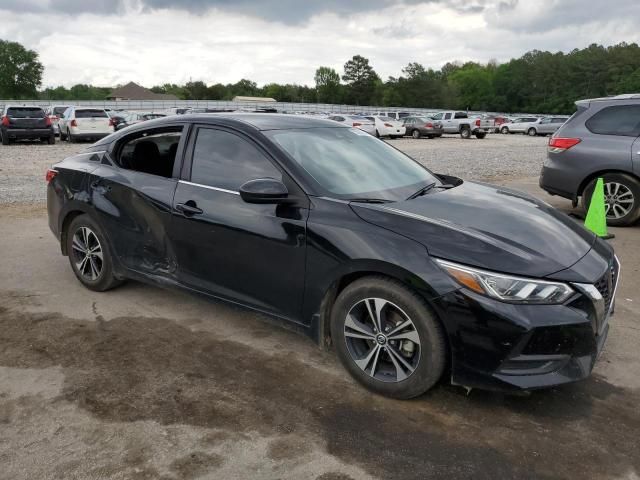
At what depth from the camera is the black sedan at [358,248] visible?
2.96m

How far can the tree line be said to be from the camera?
9262 centimetres

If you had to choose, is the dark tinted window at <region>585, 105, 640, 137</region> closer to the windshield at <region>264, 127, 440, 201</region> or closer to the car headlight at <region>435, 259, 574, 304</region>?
the windshield at <region>264, 127, 440, 201</region>

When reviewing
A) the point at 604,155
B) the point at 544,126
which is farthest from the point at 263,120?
the point at 544,126

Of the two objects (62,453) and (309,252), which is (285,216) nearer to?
(309,252)

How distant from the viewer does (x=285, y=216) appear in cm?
356

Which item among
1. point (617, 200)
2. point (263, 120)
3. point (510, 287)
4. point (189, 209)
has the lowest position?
point (617, 200)

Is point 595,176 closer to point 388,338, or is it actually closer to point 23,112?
point 388,338

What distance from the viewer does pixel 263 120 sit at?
4.20 meters

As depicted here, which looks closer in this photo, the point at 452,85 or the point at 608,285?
the point at 608,285

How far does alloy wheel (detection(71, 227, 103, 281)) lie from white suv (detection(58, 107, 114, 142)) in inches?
777

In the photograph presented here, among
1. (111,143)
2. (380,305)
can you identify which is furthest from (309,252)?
(111,143)

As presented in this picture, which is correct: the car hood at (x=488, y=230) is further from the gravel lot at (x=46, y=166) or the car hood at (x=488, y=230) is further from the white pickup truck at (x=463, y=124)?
the white pickup truck at (x=463, y=124)

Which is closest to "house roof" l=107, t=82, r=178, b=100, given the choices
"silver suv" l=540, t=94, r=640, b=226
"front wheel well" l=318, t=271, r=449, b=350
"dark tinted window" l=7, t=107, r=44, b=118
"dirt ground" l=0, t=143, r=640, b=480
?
"dark tinted window" l=7, t=107, r=44, b=118

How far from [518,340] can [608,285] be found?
2.82 ft
